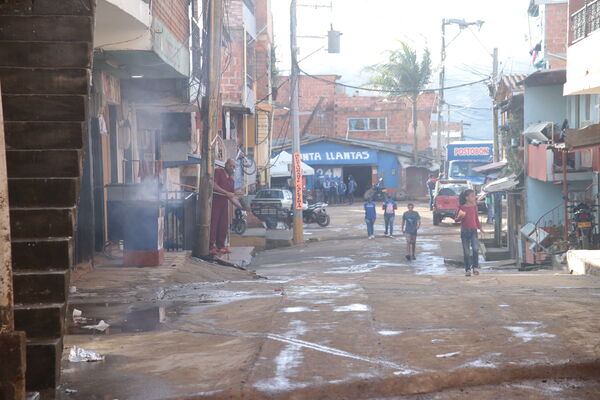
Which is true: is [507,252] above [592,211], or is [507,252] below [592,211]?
below

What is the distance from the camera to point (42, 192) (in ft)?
16.0

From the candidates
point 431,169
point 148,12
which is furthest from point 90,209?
point 431,169

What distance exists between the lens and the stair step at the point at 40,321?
4.41m

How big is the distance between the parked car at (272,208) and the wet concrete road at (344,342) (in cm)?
2252

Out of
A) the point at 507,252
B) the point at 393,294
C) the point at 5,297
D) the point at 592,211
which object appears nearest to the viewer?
the point at 5,297

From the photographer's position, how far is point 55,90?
5.34 m

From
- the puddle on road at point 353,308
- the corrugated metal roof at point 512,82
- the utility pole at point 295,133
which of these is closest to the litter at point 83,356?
the puddle on road at point 353,308

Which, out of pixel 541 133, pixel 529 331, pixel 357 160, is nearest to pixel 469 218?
pixel 541 133

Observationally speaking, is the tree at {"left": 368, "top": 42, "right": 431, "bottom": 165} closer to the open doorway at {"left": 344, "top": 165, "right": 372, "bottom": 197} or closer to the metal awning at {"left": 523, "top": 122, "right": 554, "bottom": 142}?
the open doorway at {"left": 344, "top": 165, "right": 372, "bottom": 197}

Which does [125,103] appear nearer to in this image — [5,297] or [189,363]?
[189,363]

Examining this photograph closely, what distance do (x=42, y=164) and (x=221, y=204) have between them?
10.2 m

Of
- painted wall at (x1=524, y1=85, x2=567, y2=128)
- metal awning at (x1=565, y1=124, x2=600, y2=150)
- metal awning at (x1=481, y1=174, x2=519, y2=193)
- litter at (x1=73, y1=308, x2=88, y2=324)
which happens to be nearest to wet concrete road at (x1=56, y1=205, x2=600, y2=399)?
litter at (x1=73, y1=308, x2=88, y2=324)

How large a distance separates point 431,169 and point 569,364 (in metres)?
51.9

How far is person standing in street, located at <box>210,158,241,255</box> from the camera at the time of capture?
14.8 meters
